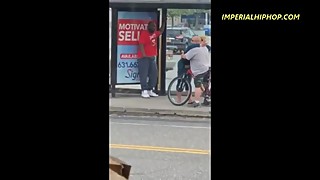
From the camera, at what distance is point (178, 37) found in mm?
9789

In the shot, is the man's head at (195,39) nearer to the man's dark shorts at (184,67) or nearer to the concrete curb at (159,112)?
the man's dark shorts at (184,67)

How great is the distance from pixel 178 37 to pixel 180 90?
0.97 meters

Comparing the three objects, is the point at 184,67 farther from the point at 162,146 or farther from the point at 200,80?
the point at 162,146

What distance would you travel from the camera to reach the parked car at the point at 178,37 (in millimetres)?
9680

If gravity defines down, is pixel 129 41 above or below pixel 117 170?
above

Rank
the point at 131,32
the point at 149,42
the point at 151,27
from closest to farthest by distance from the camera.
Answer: the point at 151,27 < the point at 149,42 < the point at 131,32

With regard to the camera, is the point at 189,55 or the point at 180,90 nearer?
the point at 189,55

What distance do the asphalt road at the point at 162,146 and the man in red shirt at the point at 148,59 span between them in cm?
125

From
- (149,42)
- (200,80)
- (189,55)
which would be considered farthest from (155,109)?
(149,42)

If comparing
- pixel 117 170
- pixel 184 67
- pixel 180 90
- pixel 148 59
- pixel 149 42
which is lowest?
pixel 180 90
